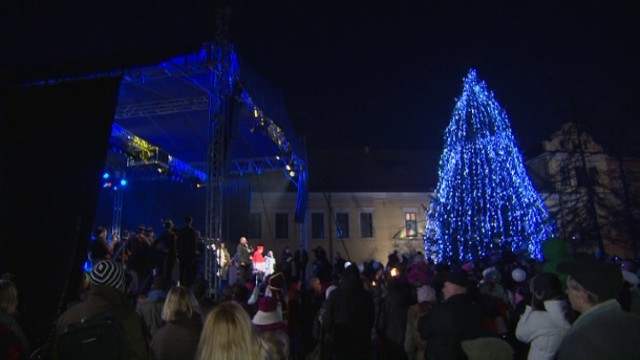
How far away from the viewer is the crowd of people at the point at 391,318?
2.59 metres

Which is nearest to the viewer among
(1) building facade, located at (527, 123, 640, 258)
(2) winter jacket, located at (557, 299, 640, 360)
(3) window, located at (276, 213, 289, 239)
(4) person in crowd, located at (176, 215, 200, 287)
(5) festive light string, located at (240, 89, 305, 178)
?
(2) winter jacket, located at (557, 299, 640, 360)

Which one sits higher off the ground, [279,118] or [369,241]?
[279,118]

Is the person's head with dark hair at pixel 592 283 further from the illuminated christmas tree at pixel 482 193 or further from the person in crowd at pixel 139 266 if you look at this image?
the illuminated christmas tree at pixel 482 193

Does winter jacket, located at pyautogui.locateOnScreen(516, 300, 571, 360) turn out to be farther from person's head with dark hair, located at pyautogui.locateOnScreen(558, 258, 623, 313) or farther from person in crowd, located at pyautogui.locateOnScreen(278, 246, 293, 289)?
person in crowd, located at pyautogui.locateOnScreen(278, 246, 293, 289)

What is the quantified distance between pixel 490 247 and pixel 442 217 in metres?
2.65

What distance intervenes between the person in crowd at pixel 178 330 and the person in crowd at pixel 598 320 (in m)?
2.90

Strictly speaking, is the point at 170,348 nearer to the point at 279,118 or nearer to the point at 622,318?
the point at 622,318

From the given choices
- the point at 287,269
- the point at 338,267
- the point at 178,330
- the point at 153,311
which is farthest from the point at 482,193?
the point at 178,330

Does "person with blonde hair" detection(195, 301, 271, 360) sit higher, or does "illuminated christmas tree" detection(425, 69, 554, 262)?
"illuminated christmas tree" detection(425, 69, 554, 262)

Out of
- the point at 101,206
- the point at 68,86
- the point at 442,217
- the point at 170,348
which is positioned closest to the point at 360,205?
the point at 442,217

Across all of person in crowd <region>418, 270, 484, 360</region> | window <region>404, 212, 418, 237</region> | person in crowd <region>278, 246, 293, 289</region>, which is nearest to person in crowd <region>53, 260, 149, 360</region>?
person in crowd <region>418, 270, 484, 360</region>

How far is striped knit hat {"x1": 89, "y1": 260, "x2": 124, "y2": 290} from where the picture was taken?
3.58 m

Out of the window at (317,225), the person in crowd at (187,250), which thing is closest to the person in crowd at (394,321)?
the person in crowd at (187,250)

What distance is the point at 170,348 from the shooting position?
381 centimetres
